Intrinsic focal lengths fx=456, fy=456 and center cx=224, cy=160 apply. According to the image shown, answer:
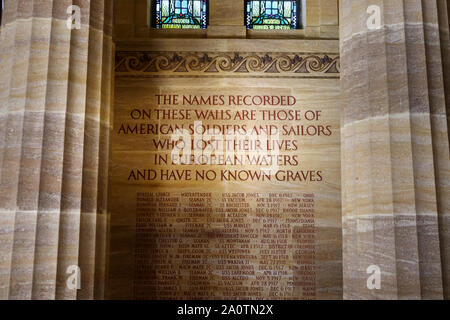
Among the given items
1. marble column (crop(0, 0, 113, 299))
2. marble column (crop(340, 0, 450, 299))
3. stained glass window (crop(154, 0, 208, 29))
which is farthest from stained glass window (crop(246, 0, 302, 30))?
marble column (crop(0, 0, 113, 299))

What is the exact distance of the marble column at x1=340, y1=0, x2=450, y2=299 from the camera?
4.66 m

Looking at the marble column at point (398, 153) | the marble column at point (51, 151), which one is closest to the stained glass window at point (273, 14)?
the marble column at point (398, 153)

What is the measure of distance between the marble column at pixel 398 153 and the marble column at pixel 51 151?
295 cm

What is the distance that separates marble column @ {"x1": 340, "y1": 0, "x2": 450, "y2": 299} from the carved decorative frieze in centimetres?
319

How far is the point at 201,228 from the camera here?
802cm

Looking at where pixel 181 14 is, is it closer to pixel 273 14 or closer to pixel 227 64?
pixel 227 64

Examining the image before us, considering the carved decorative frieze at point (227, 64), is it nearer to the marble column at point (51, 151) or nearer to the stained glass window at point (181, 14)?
the stained glass window at point (181, 14)

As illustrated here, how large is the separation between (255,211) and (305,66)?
287 cm

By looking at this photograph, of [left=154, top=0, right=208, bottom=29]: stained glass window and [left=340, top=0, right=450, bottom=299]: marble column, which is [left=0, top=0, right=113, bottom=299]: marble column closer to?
[left=340, top=0, right=450, bottom=299]: marble column

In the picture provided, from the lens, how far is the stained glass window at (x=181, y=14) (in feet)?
30.1

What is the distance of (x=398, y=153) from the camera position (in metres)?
4.84
